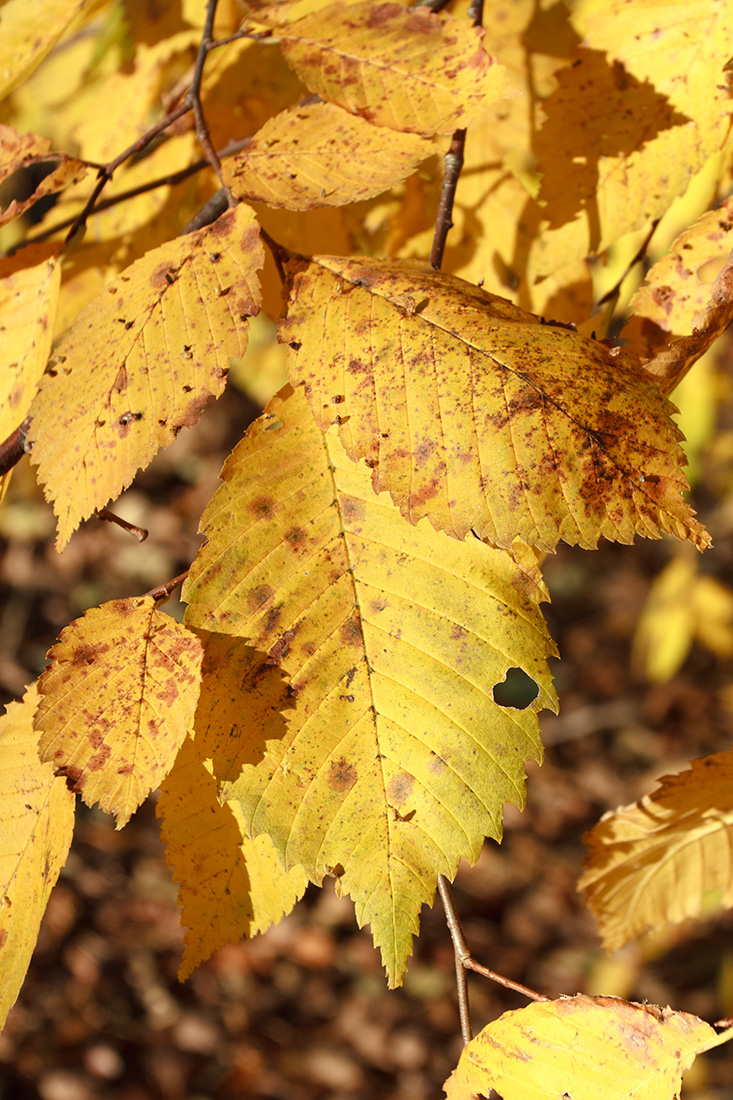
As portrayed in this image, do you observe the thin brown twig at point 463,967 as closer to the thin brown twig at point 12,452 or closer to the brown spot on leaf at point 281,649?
the brown spot on leaf at point 281,649

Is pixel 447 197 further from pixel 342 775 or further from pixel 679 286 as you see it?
pixel 342 775

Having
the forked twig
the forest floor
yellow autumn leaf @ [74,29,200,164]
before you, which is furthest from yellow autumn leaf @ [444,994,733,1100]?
the forest floor

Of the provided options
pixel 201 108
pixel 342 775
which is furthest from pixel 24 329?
pixel 342 775

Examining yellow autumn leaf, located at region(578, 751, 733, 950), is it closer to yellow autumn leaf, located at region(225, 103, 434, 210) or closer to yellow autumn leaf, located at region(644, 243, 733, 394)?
yellow autumn leaf, located at region(644, 243, 733, 394)

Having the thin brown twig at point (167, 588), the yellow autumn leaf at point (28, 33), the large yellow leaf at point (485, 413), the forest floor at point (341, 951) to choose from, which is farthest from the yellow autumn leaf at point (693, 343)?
the forest floor at point (341, 951)

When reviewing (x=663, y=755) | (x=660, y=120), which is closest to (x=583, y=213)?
(x=660, y=120)

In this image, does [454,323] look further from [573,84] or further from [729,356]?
[729,356]
